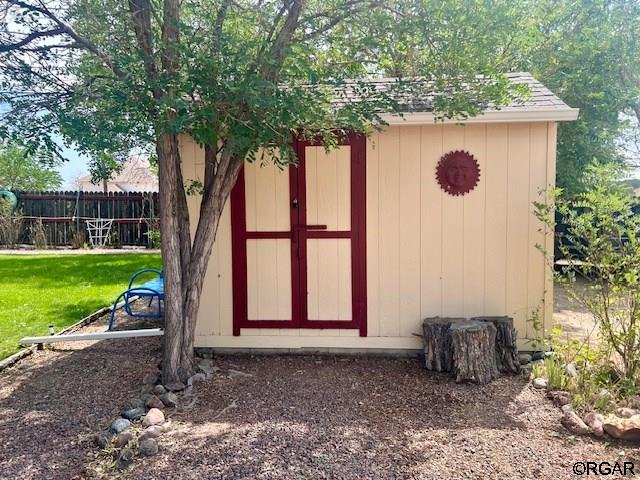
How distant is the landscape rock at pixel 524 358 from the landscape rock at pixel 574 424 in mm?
1129

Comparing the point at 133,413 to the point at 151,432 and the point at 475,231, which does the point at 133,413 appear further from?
the point at 475,231

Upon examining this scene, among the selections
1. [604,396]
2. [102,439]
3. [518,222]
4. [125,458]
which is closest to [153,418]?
[102,439]

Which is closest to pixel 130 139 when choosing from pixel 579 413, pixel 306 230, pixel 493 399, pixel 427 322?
pixel 306 230

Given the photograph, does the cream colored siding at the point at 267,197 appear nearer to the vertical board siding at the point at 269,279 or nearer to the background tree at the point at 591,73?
the vertical board siding at the point at 269,279

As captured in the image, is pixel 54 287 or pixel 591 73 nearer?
pixel 54 287

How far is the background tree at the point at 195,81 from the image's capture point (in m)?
2.88

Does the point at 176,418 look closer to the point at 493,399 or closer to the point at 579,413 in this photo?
the point at 493,399

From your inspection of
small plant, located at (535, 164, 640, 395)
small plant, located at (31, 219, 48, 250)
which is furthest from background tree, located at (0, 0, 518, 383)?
small plant, located at (31, 219, 48, 250)

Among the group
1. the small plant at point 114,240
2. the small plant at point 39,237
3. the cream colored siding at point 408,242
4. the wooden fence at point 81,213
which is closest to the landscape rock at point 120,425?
the cream colored siding at point 408,242

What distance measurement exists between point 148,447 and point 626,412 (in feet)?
9.31

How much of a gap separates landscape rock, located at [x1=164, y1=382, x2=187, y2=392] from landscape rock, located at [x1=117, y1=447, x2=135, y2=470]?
3.02 feet

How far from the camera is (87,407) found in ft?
11.1

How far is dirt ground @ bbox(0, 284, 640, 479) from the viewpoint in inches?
101

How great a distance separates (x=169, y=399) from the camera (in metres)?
3.40
